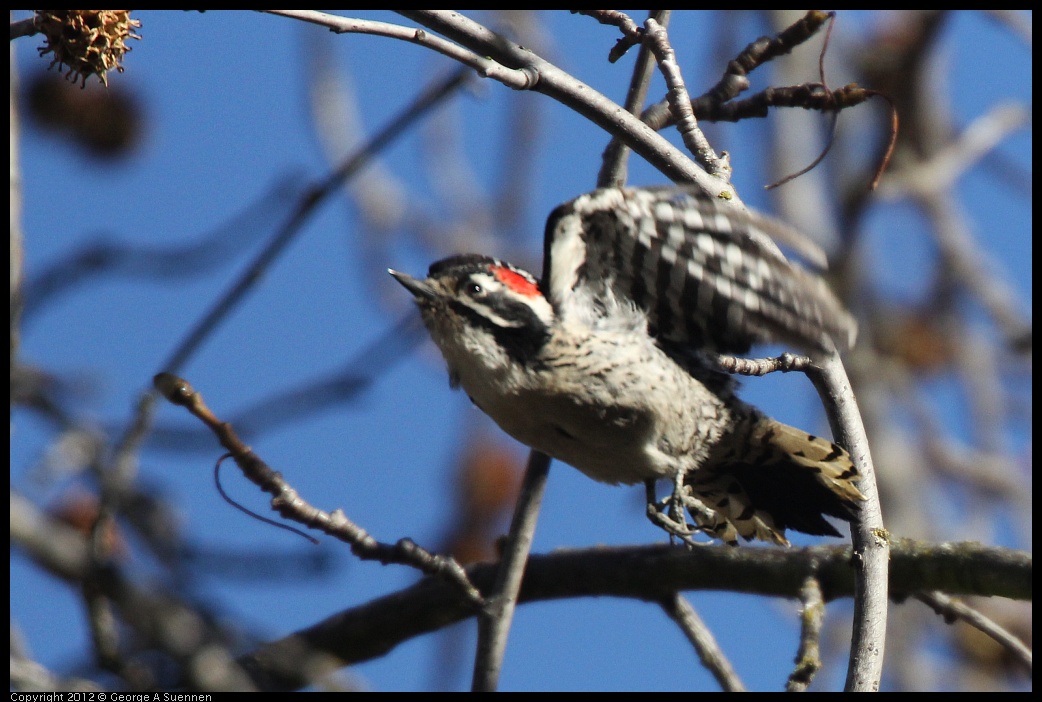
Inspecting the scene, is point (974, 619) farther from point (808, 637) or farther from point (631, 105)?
point (631, 105)

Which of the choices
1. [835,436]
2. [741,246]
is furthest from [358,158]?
[835,436]

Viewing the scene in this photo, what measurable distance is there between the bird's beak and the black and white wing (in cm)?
35

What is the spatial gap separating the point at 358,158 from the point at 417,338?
0.56 metres

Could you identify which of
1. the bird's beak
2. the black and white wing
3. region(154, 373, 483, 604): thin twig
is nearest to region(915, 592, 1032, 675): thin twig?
the black and white wing

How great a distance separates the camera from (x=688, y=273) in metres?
3.09

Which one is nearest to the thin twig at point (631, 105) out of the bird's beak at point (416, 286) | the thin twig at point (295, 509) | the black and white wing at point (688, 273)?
the black and white wing at point (688, 273)

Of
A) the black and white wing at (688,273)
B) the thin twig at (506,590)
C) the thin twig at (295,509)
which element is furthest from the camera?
the thin twig at (506,590)

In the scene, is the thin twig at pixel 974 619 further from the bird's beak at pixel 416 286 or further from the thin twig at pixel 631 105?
the bird's beak at pixel 416 286

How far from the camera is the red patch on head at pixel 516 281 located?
3.35 metres

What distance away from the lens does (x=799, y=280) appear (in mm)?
2756

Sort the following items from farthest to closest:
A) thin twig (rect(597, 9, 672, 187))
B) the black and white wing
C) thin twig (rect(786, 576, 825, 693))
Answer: thin twig (rect(597, 9, 672, 187)) < the black and white wing < thin twig (rect(786, 576, 825, 693))

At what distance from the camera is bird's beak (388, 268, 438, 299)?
10.9ft

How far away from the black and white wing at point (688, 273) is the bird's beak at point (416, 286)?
0.35m

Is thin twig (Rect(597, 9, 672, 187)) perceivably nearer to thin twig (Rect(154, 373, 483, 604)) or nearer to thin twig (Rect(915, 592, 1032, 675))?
thin twig (Rect(154, 373, 483, 604))
